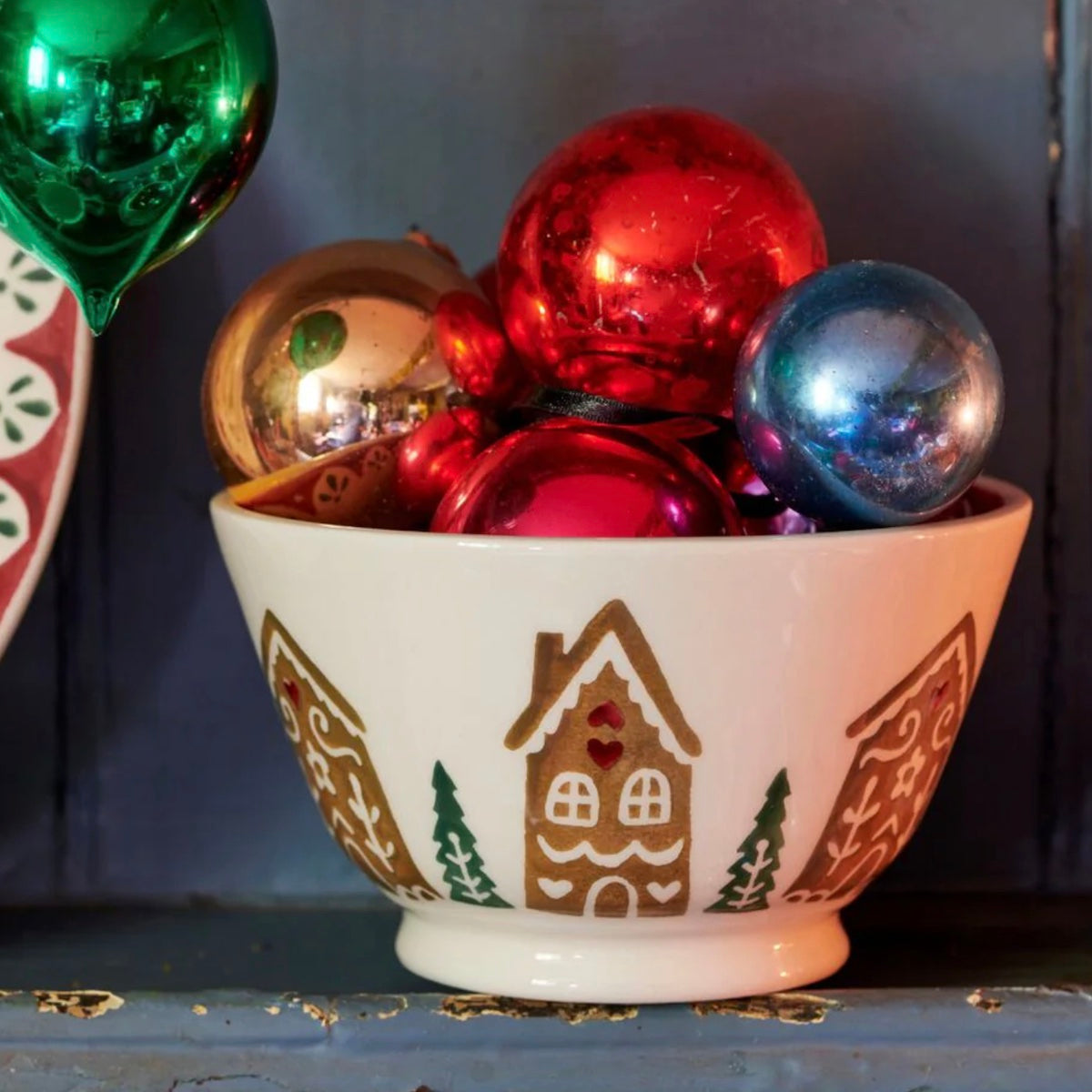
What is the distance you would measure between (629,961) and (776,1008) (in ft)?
0.14

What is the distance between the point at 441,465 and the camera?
471 mm

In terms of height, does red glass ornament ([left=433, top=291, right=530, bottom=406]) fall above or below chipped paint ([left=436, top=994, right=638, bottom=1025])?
above

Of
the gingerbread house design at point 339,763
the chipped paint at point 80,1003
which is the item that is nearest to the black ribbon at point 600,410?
the gingerbread house design at point 339,763

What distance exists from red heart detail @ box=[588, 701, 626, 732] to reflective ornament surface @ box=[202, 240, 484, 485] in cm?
12

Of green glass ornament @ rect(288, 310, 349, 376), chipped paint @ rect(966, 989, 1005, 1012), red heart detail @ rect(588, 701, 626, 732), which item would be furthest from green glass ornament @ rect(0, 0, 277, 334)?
chipped paint @ rect(966, 989, 1005, 1012)

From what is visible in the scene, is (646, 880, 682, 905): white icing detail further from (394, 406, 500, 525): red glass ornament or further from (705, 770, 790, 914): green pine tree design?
(394, 406, 500, 525): red glass ornament

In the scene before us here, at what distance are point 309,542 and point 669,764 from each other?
11cm

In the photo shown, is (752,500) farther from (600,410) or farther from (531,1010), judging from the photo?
(531,1010)

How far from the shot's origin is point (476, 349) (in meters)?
0.49

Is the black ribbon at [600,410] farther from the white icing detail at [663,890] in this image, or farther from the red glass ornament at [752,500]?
the white icing detail at [663,890]

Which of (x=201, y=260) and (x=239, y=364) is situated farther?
(x=201, y=260)

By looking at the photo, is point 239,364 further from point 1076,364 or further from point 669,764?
point 1076,364

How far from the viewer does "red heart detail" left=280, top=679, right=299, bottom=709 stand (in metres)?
0.45

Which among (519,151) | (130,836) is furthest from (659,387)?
(130,836)
